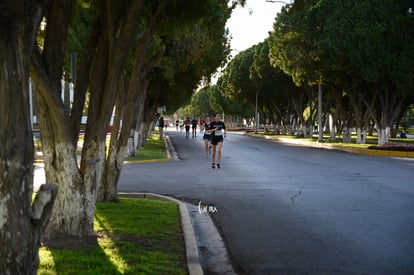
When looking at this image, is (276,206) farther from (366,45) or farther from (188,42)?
(366,45)

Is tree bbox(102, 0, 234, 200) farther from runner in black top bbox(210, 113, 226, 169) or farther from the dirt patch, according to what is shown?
the dirt patch

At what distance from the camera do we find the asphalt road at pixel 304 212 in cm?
606

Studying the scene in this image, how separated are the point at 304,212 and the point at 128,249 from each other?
12.7 feet

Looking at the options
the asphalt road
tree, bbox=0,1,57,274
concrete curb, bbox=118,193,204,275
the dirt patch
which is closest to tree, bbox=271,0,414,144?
the asphalt road

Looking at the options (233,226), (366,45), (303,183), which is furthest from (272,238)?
(366,45)

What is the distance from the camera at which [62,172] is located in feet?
20.9

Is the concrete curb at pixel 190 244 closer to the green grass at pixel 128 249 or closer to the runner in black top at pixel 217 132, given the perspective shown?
the green grass at pixel 128 249

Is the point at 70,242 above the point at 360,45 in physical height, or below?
below

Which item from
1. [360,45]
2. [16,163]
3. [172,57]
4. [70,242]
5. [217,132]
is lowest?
[70,242]

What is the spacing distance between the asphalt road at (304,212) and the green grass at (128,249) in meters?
0.74

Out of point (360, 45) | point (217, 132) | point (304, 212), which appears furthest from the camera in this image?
point (360, 45)

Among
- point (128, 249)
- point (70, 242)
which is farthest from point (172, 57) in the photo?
point (128, 249)

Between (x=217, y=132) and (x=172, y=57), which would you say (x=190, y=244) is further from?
(x=172, y=57)

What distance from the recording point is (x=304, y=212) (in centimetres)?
906
